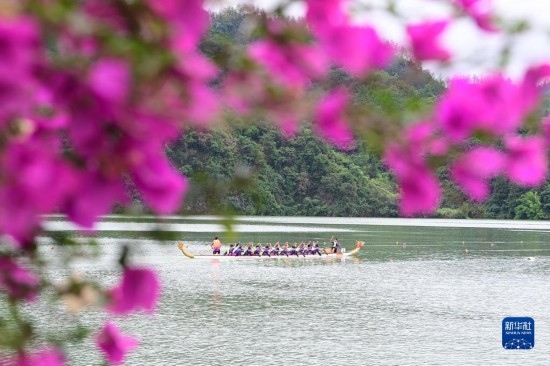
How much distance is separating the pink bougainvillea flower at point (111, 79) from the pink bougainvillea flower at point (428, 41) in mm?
452

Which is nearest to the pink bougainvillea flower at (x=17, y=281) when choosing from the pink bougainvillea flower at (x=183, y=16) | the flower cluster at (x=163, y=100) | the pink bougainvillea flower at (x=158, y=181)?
the flower cluster at (x=163, y=100)

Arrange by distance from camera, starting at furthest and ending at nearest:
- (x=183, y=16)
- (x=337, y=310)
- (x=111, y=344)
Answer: (x=337, y=310), (x=111, y=344), (x=183, y=16)

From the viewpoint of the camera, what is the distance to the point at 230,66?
1322mm

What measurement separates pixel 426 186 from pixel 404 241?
58.2 meters

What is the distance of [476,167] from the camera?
1.25 metres

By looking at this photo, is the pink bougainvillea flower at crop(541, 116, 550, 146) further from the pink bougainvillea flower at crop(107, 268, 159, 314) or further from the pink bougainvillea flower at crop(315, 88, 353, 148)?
the pink bougainvillea flower at crop(107, 268, 159, 314)

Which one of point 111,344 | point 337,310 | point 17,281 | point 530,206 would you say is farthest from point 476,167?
point 530,206

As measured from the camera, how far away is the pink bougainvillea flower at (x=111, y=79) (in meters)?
0.93

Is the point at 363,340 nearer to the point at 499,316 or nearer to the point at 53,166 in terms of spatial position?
the point at 499,316

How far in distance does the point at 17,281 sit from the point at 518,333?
826 inches

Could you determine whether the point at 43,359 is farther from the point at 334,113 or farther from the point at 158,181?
the point at 334,113

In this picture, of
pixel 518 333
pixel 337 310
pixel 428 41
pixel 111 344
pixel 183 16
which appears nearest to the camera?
pixel 183 16

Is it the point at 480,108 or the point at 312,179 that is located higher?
the point at 312,179

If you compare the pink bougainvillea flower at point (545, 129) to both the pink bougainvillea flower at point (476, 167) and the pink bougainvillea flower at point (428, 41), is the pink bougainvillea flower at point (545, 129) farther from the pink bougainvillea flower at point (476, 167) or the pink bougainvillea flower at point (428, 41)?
the pink bougainvillea flower at point (428, 41)
